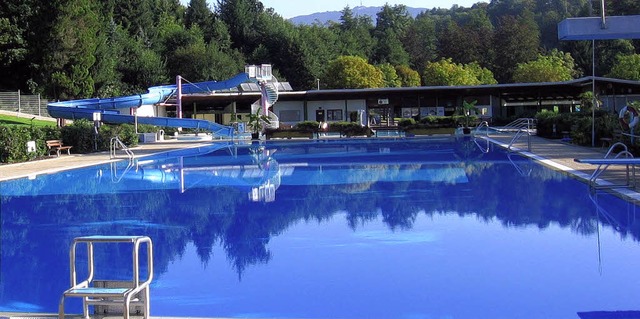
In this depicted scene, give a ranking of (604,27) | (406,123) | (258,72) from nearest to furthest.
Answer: (604,27), (406,123), (258,72)

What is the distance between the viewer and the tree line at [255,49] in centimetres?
4447

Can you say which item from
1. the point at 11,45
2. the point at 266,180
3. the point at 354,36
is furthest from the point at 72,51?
the point at 354,36

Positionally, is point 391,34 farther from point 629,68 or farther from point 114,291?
point 114,291

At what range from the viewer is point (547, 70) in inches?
2222

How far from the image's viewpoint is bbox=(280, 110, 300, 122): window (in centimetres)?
4867

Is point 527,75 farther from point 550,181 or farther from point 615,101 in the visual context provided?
point 550,181

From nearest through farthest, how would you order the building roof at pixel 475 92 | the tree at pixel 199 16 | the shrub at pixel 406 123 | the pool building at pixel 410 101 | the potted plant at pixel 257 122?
1. the shrub at pixel 406 123
2. the potted plant at pixel 257 122
3. the building roof at pixel 475 92
4. the pool building at pixel 410 101
5. the tree at pixel 199 16

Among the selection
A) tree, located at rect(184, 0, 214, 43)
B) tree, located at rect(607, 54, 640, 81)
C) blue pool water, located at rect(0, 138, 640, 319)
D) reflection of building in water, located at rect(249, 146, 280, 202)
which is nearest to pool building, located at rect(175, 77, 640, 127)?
tree, located at rect(607, 54, 640, 81)

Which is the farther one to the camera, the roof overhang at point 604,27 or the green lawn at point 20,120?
the green lawn at point 20,120

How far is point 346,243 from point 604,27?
3741 mm

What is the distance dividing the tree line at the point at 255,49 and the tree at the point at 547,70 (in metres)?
0.11

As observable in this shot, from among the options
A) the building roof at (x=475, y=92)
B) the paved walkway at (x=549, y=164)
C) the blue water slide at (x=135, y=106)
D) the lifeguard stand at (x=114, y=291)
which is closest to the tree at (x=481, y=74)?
the building roof at (x=475, y=92)

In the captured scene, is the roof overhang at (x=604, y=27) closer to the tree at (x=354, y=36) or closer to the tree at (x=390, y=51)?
the tree at (x=354, y=36)

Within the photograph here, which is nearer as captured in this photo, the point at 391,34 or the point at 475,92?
the point at 475,92
